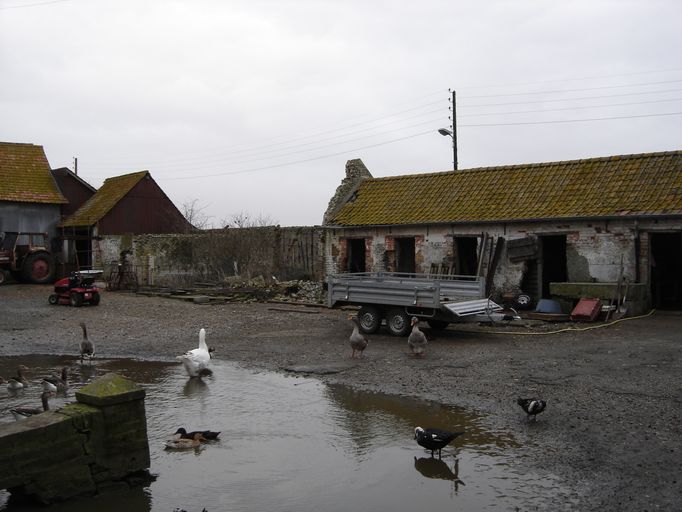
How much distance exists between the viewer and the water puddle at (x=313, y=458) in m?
6.31

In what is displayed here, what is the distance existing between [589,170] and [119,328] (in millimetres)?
15433

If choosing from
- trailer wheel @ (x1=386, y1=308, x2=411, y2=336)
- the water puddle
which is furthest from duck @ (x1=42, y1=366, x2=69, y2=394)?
trailer wheel @ (x1=386, y1=308, x2=411, y2=336)

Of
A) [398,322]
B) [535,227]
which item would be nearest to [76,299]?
[398,322]

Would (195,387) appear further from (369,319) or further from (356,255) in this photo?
(356,255)

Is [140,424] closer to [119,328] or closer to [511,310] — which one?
[119,328]

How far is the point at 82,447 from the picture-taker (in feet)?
21.3

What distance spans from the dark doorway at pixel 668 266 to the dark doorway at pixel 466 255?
5782mm

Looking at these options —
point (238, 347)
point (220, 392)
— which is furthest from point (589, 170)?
point (220, 392)

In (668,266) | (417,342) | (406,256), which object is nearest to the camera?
(417,342)

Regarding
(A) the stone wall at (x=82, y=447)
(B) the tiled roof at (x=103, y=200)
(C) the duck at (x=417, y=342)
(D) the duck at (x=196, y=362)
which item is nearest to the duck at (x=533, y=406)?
(C) the duck at (x=417, y=342)

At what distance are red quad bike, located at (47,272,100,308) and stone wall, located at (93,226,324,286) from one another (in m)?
6.10

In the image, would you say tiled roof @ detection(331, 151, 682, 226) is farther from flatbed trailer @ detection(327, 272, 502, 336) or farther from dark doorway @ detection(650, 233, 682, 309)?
flatbed trailer @ detection(327, 272, 502, 336)

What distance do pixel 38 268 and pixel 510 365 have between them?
2479 cm

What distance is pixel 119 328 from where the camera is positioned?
17.4 meters
